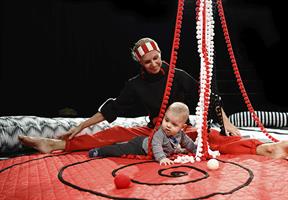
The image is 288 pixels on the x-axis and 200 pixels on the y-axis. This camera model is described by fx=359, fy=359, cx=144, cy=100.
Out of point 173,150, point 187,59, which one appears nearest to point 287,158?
point 173,150

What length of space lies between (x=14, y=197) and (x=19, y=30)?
88.9 inches

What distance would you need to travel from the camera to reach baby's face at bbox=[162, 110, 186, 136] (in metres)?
1.99

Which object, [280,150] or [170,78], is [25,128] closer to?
[170,78]

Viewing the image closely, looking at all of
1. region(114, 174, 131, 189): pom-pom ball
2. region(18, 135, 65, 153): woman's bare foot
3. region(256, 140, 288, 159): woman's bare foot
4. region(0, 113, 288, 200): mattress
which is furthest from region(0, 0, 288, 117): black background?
region(114, 174, 131, 189): pom-pom ball

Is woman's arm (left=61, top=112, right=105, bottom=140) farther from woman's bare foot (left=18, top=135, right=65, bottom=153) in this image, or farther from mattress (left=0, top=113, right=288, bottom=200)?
mattress (left=0, top=113, right=288, bottom=200)

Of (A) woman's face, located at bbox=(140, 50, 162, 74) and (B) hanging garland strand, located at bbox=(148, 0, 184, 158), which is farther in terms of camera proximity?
(A) woman's face, located at bbox=(140, 50, 162, 74)

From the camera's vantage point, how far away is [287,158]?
1.98 meters

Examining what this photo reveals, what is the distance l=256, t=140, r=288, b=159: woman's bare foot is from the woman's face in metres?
0.80

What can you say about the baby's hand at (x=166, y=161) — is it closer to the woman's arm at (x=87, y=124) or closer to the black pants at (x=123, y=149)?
the black pants at (x=123, y=149)

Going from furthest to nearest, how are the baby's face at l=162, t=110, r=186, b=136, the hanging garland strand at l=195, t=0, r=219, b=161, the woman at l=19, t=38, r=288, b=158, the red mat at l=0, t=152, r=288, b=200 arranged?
1. the woman at l=19, t=38, r=288, b=158
2. the baby's face at l=162, t=110, r=186, b=136
3. the hanging garland strand at l=195, t=0, r=219, b=161
4. the red mat at l=0, t=152, r=288, b=200

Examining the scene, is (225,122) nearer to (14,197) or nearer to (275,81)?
(14,197)

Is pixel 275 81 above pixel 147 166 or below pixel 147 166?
above

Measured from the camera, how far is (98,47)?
371 centimetres

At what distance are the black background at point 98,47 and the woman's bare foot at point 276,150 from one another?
2097 millimetres
